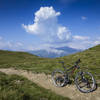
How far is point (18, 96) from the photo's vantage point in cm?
495

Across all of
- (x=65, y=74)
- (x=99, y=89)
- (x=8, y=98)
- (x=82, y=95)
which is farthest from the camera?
(x=65, y=74)

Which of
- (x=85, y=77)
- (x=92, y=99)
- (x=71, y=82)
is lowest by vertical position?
(x=92, y=99)

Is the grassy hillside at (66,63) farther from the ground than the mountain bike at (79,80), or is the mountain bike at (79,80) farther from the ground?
the grassy hillside at (66,63)

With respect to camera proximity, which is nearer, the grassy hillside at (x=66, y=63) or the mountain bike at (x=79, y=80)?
the mountain bike at (x=79, y=80)

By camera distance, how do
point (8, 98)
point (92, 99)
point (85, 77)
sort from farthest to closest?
1. point (85, 77)
2. point (92, 99)
3. point (8, 98)

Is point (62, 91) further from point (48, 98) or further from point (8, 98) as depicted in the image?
point (8, 98)

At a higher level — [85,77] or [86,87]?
[85,77]

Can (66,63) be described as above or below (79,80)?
above

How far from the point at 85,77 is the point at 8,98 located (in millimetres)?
5839

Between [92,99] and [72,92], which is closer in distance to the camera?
[92,99]

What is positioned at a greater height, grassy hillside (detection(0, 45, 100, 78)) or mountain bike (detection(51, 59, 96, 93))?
grassy hillside (detection(0, 45, 100, 78))

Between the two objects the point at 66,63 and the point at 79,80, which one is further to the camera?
the point at 66,63

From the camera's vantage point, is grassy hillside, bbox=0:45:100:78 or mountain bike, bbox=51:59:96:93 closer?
mountain bike, bbox=51:59:96:93

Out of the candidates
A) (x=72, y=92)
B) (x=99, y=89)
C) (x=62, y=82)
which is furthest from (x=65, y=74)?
(x=99, y=89)
